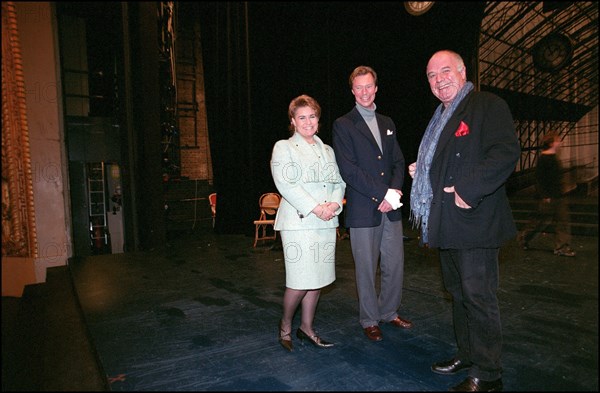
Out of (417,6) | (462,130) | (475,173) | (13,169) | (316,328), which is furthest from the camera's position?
(417,6)

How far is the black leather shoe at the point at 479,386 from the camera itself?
1.62 m

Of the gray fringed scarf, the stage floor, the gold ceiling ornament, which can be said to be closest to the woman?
the stage floor

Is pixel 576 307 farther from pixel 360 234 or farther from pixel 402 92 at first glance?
pixel 402 92

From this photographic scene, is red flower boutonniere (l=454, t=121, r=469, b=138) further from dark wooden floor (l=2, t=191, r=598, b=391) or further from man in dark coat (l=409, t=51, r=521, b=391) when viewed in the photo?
dark wooden floor (l=2, t=191, r=598, b=391)

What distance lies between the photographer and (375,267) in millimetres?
2365

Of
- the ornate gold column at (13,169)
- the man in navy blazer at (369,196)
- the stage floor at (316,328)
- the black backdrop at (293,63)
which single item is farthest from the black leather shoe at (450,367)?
the black backdrop at (293,63)

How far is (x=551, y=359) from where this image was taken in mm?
1925

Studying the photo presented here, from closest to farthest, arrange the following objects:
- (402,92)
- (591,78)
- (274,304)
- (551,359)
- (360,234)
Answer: (551,359), (360,234), (274,304), (402,92), (591,78)

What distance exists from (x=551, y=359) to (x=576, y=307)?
1.03 m

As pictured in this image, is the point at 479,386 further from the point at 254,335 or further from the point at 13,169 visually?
the point at 13,169

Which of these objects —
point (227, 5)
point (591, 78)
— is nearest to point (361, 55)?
point (227, 5)

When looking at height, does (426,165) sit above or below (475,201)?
above

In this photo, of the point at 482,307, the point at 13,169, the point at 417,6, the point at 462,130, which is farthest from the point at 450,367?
the point at 417,6

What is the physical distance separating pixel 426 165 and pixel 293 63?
528 cm
